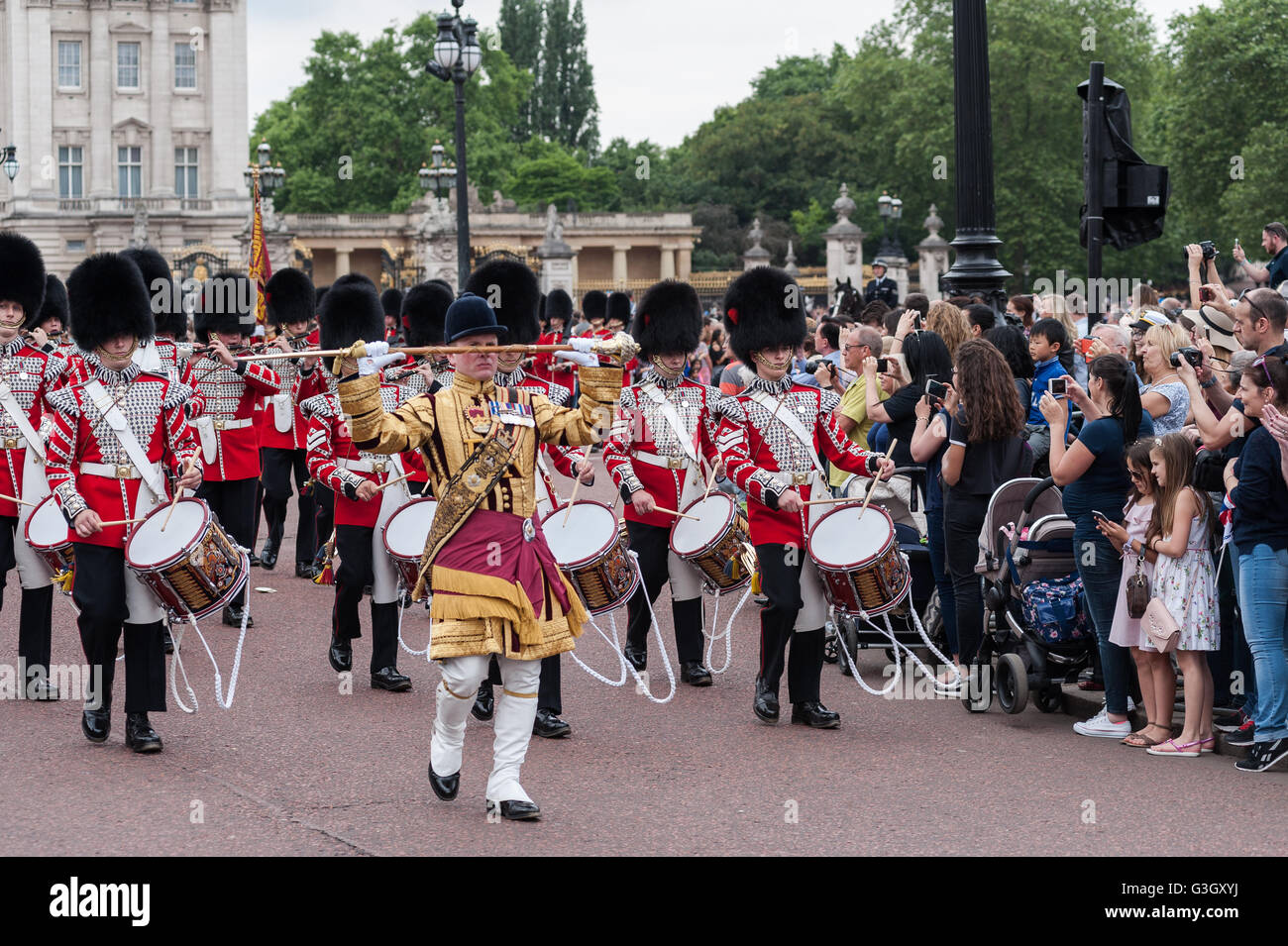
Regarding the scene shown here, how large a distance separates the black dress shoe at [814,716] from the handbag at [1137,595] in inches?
54.5

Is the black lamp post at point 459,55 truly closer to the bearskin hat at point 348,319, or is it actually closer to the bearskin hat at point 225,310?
the bearskin hat at point 225,310

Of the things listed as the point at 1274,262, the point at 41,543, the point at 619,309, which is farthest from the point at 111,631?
the point at 619,309

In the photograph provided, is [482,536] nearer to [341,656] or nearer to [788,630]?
[788,630]

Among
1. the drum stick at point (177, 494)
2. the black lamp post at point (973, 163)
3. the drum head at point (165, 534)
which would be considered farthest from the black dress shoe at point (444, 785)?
Result: the black lamp post at point (973, 163)

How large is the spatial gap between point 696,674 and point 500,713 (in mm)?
2791

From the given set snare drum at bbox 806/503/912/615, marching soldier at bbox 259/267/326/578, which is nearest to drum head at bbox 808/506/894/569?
snare drum at bbox 806/503/912/615

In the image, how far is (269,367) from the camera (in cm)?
1166

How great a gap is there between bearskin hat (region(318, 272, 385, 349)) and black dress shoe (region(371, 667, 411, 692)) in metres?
1.85

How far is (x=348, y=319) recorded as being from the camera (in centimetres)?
980

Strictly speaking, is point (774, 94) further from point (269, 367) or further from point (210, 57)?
point (269, 367)

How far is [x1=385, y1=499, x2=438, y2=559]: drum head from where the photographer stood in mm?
8500

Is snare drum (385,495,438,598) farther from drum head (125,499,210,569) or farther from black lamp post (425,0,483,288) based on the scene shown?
black lamp post (425,0,483,288)

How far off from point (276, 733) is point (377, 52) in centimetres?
6894
